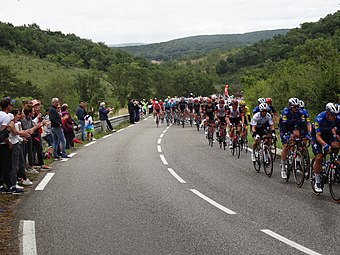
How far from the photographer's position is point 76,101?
72.1m

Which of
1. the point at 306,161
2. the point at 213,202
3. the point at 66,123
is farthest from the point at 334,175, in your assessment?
the point at 66,123

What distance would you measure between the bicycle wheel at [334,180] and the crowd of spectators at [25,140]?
19.9 ft

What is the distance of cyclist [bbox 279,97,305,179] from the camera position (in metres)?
10.3

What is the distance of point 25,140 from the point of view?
10.7m

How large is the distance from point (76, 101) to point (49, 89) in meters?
18.3

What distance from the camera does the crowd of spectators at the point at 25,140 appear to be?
9.04 metres

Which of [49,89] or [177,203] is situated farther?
[49,89]

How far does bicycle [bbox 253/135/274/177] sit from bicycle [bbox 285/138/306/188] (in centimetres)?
79

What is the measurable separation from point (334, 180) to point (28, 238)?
5.39m

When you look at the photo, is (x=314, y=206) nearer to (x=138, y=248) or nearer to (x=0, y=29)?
(x=138, y=248)

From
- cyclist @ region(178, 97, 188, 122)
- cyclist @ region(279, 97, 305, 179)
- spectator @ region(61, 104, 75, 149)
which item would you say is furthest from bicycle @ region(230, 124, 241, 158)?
cyclist @ region(178, 97, 188, 122)

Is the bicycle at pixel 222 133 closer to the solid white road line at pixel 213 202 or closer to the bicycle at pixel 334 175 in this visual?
the solid white road line at pixel 213 202

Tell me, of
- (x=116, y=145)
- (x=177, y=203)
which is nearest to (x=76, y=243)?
(x=177, y=203)

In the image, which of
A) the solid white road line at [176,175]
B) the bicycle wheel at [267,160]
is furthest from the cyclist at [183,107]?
the bicycle wheel at [267,160]
